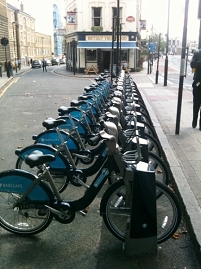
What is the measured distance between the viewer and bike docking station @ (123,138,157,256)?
2.78 meters

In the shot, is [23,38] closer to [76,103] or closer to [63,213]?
[76,103]

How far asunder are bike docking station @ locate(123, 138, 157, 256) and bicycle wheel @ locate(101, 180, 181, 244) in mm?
171

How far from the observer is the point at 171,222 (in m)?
3.10

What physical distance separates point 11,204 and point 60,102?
949cm

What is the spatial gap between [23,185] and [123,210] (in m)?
1.01

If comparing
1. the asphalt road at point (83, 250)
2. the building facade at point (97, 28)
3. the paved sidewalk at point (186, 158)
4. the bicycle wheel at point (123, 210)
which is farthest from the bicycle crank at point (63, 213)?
the building facade at point (97, 28)

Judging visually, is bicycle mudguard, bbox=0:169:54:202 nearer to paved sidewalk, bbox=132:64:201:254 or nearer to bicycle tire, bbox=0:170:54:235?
bicycle tire, bbox=0:170:54:235

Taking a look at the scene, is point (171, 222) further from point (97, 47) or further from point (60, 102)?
point (97, 47)

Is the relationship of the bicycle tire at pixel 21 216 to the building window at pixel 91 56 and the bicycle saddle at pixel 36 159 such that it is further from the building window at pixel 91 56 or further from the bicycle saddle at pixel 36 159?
the building window at pixel 91 56

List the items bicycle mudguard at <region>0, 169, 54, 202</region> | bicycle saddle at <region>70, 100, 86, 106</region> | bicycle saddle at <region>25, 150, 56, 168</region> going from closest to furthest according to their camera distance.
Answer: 1. bicycle saddle at <region>25, 150, 56, 168</region>
2. bicycle mudguard at <region>0, 169, 54, 202</region>
3. bicycle saddle at <region>70, 100, 86, 106</region>

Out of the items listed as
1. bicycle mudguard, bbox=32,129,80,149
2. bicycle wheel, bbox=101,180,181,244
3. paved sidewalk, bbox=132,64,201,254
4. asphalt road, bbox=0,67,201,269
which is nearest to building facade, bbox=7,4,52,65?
paved sidewalk, bbox=132,64,201,254

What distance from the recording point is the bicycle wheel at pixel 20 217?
3273 millimetres

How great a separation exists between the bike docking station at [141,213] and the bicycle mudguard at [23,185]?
0.84 m

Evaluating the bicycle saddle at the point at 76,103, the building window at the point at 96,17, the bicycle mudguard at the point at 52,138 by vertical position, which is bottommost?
the bicycle mudguard at the point at 52,138
